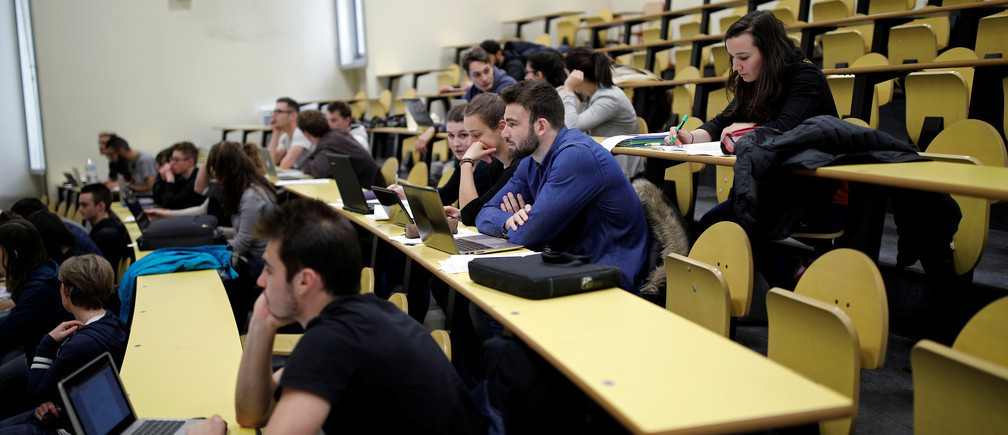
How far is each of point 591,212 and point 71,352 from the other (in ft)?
5.54

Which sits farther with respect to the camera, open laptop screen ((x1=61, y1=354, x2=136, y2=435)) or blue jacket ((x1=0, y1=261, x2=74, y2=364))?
blue jacket ((x1=0, y1=261, x2=74, y2=364))

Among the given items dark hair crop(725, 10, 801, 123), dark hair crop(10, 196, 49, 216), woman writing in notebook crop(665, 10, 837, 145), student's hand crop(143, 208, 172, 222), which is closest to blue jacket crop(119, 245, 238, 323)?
dark hair crop(10, 196, 49, 216)

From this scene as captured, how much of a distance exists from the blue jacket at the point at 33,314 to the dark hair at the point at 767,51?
2.81 m

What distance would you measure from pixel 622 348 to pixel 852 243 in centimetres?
108

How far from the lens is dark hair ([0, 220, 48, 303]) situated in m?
2.96

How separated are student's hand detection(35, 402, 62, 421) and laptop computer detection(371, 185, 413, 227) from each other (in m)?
1.34

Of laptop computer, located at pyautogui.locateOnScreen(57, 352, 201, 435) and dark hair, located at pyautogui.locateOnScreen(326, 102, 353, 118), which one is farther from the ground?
dark hair, located at pyautogui.locateOnScreen(326, 102, 353, 118)

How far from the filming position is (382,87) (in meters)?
8.92

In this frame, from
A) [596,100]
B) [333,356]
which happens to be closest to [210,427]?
[333,356]

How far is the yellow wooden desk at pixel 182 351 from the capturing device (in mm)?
1762

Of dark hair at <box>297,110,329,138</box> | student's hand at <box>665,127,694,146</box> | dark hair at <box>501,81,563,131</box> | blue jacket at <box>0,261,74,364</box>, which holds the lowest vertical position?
blue jacket at <box>0,261,74,364</box>

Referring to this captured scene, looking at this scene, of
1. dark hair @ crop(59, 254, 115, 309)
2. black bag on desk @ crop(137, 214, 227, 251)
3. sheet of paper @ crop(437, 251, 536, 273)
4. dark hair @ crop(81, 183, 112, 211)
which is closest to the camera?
sheet of paper @ crop(437, 251, 536, 273)

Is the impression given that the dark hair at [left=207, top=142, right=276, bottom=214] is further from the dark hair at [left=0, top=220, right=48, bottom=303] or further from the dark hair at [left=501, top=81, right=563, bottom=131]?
the dark hair at [left=501, top=81, right=563, bottom=131]

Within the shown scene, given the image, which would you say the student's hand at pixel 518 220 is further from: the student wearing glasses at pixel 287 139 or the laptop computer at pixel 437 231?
the student wearing glasses at pixel 287 139
